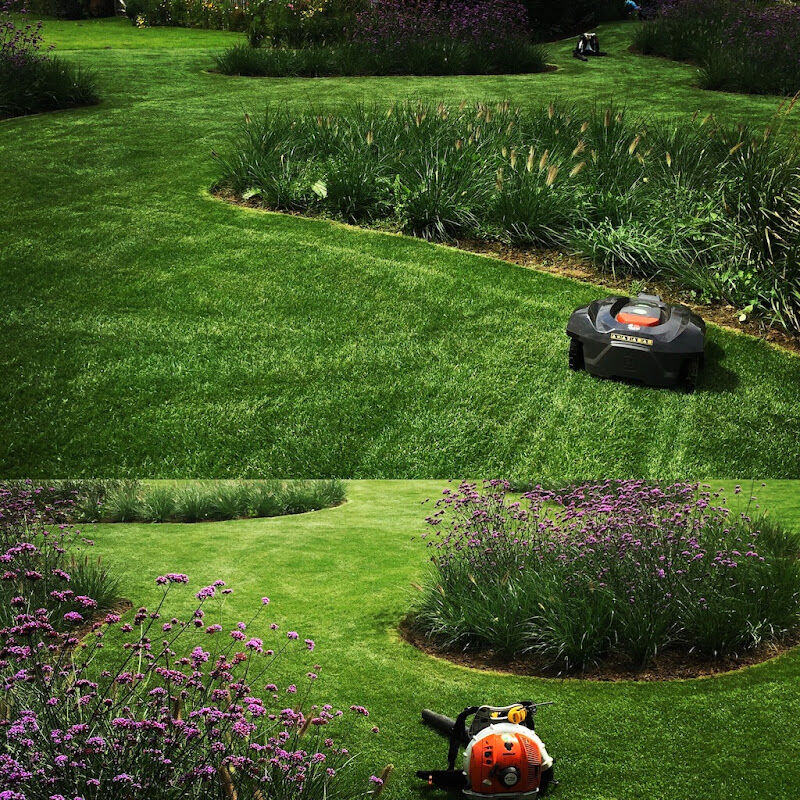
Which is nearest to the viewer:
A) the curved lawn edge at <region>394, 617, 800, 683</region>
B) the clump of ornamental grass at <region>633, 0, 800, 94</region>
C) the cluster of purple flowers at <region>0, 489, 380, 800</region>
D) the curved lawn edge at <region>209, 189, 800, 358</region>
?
the cluster of purple flowers at <region>0, 489, 380, 800</region>

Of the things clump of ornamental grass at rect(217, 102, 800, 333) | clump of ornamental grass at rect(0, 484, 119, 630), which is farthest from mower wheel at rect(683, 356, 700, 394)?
clump of ornamental grass at rect(0, 484, 119, 630)

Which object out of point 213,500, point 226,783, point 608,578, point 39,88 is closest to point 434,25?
point 39,88

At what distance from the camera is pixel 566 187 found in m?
6.93

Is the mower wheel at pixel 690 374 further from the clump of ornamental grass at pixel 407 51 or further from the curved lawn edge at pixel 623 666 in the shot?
the clump of ornamental grass at pixel 407 51

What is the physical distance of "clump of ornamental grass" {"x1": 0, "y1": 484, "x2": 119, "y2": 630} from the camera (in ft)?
13.8

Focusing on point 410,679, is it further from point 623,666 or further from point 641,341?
point 641,341

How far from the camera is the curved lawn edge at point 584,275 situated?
5.64 meters

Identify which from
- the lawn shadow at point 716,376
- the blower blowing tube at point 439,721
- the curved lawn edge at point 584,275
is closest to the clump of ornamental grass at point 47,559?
the blower blowing tube at point 439,721

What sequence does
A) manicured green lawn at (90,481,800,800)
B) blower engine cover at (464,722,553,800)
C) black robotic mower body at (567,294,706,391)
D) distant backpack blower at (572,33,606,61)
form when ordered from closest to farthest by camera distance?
1. blower engine cover at (464,722,553,800)
2. manicured green lawn at (90,481,800,800)
3. black robotic mower body at (567,294,706,391)
4. distant backpack blower at (572,33,606,61)

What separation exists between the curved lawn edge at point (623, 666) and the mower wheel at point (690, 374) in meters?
1.41

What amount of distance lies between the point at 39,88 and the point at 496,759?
35.6 feet

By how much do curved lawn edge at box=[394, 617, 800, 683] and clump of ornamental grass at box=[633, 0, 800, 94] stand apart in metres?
10.4

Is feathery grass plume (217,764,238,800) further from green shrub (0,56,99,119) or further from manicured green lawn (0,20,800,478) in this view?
green shrub (0,56,99,119)

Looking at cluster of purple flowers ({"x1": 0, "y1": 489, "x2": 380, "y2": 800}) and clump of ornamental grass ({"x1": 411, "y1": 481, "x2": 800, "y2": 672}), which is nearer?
cluster of purple flowers ({"x1": 0, "y1": 489, "x2": 380, "y2": 800})
